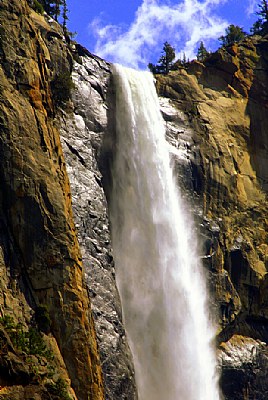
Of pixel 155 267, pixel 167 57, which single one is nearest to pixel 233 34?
pixel 167 57

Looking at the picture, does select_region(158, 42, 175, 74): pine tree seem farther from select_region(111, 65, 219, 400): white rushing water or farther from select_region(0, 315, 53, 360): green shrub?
select_region(0, 315, 53, 360): green shrub

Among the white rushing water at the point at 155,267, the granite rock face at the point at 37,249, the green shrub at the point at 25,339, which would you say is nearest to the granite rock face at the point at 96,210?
the white rushing water at the point at 155,267

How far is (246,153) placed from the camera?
165 ft

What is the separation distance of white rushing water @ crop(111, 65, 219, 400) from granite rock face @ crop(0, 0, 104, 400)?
8.64m

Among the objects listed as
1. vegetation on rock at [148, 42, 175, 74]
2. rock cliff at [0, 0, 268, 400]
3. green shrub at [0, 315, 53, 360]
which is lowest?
green shrub at [0, 315, 53, 360]

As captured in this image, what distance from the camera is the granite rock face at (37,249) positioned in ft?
86.4

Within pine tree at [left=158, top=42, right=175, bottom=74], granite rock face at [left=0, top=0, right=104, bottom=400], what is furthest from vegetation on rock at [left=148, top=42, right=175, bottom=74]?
granite rock face at [left=0, top=0, right=104, bottom=400]

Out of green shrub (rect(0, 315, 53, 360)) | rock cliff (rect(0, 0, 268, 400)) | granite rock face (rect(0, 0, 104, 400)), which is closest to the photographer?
green shrub (rect(0, 315, 53, 360))

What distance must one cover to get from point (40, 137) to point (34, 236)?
508cm

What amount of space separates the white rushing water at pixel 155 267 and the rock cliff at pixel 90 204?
119 centimetres

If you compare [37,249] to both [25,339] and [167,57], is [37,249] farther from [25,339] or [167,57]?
[167,57]

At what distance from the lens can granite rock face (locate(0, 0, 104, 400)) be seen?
2633 centimetres

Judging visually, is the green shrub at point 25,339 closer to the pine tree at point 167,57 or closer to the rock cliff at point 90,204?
the rock cliff at point 90,204

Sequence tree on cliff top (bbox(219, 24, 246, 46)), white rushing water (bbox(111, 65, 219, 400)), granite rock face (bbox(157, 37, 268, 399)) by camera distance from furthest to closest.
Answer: tree on cliff top (bbox(219, 24, 246, 46)) < granite rock face (bbox(157, 37, 268, 399)) < white rushing water (bbox(111, 65, 219, 400))
